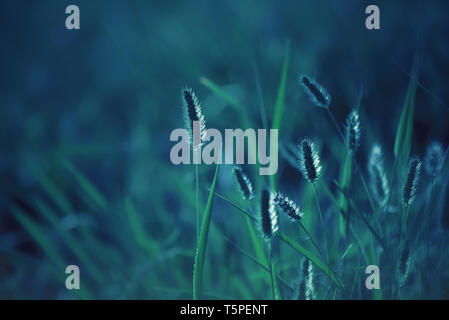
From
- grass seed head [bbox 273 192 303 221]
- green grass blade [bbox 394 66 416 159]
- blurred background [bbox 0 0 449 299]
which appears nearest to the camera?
grass seed head [bbox 273 192 303 221]

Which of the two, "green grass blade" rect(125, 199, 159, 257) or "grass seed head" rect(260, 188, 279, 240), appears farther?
"green grass blade" rect(125, 199, 159, 257)

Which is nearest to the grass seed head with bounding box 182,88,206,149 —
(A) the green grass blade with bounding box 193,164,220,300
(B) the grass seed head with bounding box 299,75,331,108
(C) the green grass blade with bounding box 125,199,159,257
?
(A) the green grass blade with bounding box 193,164,220,300

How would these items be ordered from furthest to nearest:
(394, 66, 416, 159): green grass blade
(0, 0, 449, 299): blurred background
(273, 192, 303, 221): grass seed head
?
(0, 0, 449, 299): blurred background < (394, 66, 416, 159): green grass blade < (273, 192, 303, 221): grass seed head

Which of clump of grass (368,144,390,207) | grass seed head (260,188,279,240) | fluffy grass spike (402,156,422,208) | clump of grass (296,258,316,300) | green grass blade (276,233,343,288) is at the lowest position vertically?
clump of grass (296,258,316,300)

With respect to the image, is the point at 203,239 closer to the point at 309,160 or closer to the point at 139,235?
the point at 309,160

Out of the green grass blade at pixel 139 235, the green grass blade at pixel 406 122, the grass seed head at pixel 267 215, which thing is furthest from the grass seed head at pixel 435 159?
the green grass blade at pixel 139 235

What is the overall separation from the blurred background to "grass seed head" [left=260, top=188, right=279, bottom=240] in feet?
0.70

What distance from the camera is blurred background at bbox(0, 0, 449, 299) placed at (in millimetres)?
998

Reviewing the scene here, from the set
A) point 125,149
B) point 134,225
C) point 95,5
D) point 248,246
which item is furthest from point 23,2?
point 248,246

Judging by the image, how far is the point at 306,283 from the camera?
66 cm

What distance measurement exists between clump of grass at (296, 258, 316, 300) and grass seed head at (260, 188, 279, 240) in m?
0.09

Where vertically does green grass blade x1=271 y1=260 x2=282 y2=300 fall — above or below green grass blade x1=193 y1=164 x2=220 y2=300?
below

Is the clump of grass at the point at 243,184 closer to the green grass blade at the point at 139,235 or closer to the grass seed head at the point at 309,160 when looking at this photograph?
the grass seed head at the point at 309,160

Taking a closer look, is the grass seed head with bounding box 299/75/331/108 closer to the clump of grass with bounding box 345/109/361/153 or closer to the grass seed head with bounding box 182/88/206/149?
the clump of grass with bounding box 345/109/361/153
